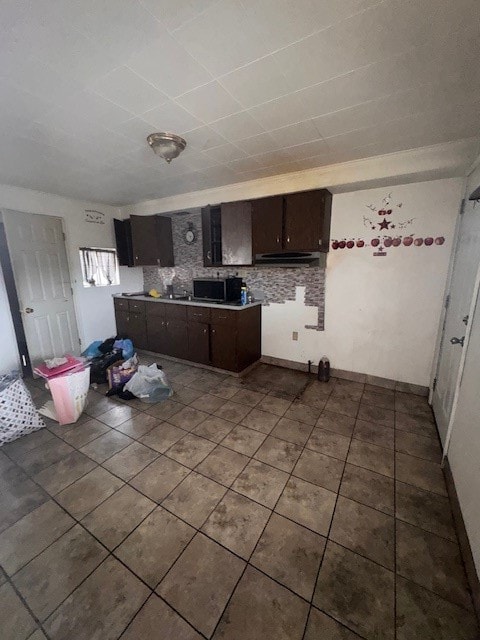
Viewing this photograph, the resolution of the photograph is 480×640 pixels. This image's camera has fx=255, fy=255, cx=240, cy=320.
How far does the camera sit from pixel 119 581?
124 cm

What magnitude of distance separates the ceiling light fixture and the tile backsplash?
1943mm

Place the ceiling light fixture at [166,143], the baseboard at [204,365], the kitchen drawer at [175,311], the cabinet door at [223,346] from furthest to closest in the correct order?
the kitchen drawer at [175,311] → the baseboard at [204,365] → the cabinet door at [223,346] → the ceiling light fixture at [166,143]

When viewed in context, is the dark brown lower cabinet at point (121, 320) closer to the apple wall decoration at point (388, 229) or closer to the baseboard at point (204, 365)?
the baseboard at point (204, 365)

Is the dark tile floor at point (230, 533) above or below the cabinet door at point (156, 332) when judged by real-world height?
below

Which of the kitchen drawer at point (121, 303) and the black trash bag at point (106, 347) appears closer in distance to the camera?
the black trash bag at point (106, 347)

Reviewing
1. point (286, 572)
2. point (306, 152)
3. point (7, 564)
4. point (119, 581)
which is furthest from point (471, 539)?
point (306, 152)


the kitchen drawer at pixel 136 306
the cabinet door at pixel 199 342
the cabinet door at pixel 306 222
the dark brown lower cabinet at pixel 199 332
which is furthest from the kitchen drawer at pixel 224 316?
the kitchen drawer at pixel 136 306

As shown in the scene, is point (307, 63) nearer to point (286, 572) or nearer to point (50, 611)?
point (286, 572)

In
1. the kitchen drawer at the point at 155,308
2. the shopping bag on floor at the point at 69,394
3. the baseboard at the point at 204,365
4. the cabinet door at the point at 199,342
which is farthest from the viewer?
the kitchen drawer at the point at 155,308

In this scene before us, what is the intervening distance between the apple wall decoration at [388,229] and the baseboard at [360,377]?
4.98ft

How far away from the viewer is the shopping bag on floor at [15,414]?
7.18ft

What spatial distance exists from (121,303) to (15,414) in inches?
98.7

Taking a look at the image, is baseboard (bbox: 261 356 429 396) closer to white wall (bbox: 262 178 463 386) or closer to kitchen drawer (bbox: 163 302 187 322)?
white wall (bbox: 262 178 463 386)

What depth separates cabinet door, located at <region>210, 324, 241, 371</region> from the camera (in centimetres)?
337
